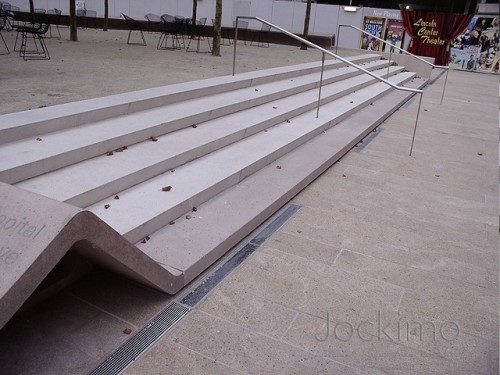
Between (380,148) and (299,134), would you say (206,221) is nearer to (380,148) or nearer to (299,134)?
(299,134)

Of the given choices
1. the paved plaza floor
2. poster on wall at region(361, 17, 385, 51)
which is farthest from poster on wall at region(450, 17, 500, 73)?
the paved plaza floor

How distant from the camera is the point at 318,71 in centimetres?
1037

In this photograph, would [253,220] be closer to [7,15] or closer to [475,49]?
[7,15]

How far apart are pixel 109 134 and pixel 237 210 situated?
1448 mm

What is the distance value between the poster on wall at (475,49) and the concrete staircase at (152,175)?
17487mm

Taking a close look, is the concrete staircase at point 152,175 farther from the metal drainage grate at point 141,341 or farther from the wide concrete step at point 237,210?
the metal drainage grate at point 141,341

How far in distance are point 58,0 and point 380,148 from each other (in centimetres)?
2610

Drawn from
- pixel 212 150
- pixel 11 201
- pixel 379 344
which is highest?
pixel 11 201

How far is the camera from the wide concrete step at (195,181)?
351 centimetres

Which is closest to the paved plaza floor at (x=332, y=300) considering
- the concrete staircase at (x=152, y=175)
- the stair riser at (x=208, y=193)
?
the concrete staircase at (x=152, y=175)

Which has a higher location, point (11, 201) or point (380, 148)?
point (11, 201)

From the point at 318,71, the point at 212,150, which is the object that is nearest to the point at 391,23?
the point at 318,71

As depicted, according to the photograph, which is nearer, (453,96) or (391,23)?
(453,96)

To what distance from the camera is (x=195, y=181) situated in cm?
430
